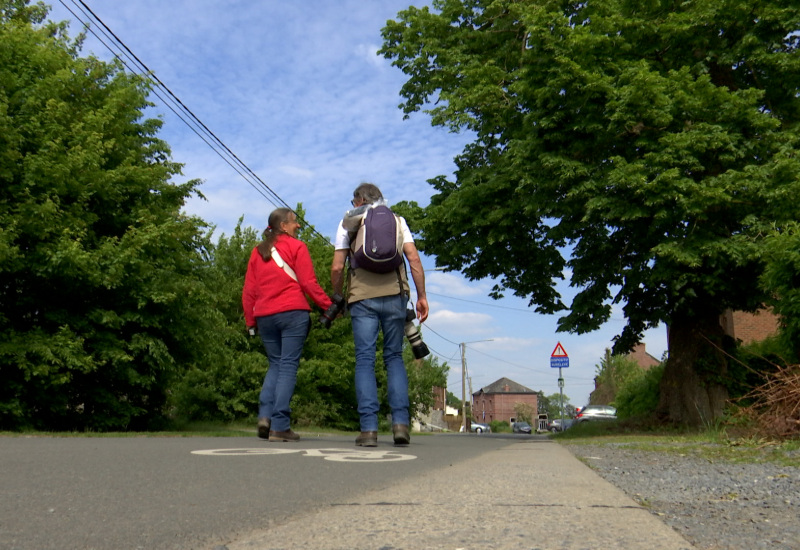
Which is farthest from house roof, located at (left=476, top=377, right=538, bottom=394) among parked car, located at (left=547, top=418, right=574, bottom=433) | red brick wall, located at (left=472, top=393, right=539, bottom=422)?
parked car, located at (left=547, top=418, right=574, bottom=433)

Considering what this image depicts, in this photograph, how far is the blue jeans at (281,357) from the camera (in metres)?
6.48

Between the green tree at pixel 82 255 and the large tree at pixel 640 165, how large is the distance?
549 cm

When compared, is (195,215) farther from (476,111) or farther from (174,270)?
(476,111)

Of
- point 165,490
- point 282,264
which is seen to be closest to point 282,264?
point 282,264

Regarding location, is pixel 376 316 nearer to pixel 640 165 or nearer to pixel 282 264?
pixel 282 264

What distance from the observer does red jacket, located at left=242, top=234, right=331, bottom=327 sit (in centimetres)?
653

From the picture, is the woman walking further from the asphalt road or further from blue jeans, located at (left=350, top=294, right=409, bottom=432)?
the asphalt road

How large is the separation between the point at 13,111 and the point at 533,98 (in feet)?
26.2

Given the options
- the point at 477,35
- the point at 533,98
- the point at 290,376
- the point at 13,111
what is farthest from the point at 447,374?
the point at 290,376

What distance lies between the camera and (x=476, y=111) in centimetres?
1314

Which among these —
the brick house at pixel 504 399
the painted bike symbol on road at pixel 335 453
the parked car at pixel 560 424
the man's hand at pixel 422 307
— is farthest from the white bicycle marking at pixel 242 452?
the brick house at pixel 504 399

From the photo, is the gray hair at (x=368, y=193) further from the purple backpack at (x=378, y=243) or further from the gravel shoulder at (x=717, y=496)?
the gravel shoulder at (x=717, y=496)

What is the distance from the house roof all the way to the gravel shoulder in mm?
158395

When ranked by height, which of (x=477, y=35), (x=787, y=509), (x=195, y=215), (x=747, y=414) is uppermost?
(x=477, y=35)
